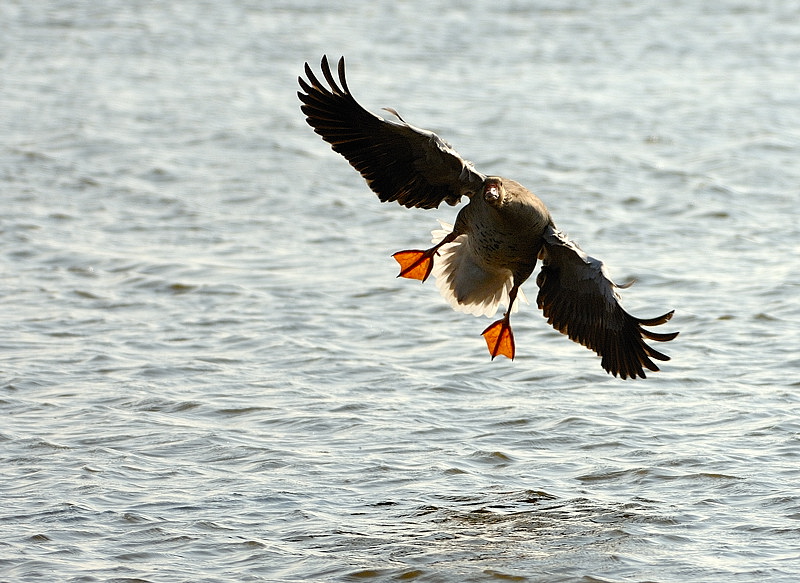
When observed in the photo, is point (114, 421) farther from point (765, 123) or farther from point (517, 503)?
point (765, 123)

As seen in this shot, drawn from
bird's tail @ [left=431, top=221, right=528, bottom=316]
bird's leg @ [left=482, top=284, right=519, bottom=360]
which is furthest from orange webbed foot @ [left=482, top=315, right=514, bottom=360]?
bird's tail @ [left=431, top=221, right=528, bottom=316]

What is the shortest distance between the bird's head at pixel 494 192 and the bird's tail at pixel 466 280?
3.24 feet

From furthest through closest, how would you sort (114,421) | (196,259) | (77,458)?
(196,259)
(114,421)
(77,458)

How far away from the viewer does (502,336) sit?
26.7ft

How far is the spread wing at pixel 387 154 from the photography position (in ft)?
24.9

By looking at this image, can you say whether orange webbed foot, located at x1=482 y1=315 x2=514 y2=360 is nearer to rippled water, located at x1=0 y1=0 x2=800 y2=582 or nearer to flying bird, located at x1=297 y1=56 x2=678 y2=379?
flying bird, located at x1=297 y1=56 x2=678 y2=379

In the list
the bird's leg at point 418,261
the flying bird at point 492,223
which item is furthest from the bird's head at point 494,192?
the bird's leg at point 418,261

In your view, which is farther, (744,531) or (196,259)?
(196,259)

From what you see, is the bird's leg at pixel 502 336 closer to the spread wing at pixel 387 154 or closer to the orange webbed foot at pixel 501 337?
the orange webbed foot at pixel 501 337

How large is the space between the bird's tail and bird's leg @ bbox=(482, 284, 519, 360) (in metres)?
0.17

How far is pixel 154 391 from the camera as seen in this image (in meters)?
8.72

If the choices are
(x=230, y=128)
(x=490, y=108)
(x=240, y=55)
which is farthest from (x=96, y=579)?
(x=240, y=55)

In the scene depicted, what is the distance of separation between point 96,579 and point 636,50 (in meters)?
17.4

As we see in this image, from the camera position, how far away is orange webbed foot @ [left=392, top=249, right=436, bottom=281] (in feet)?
26.4
